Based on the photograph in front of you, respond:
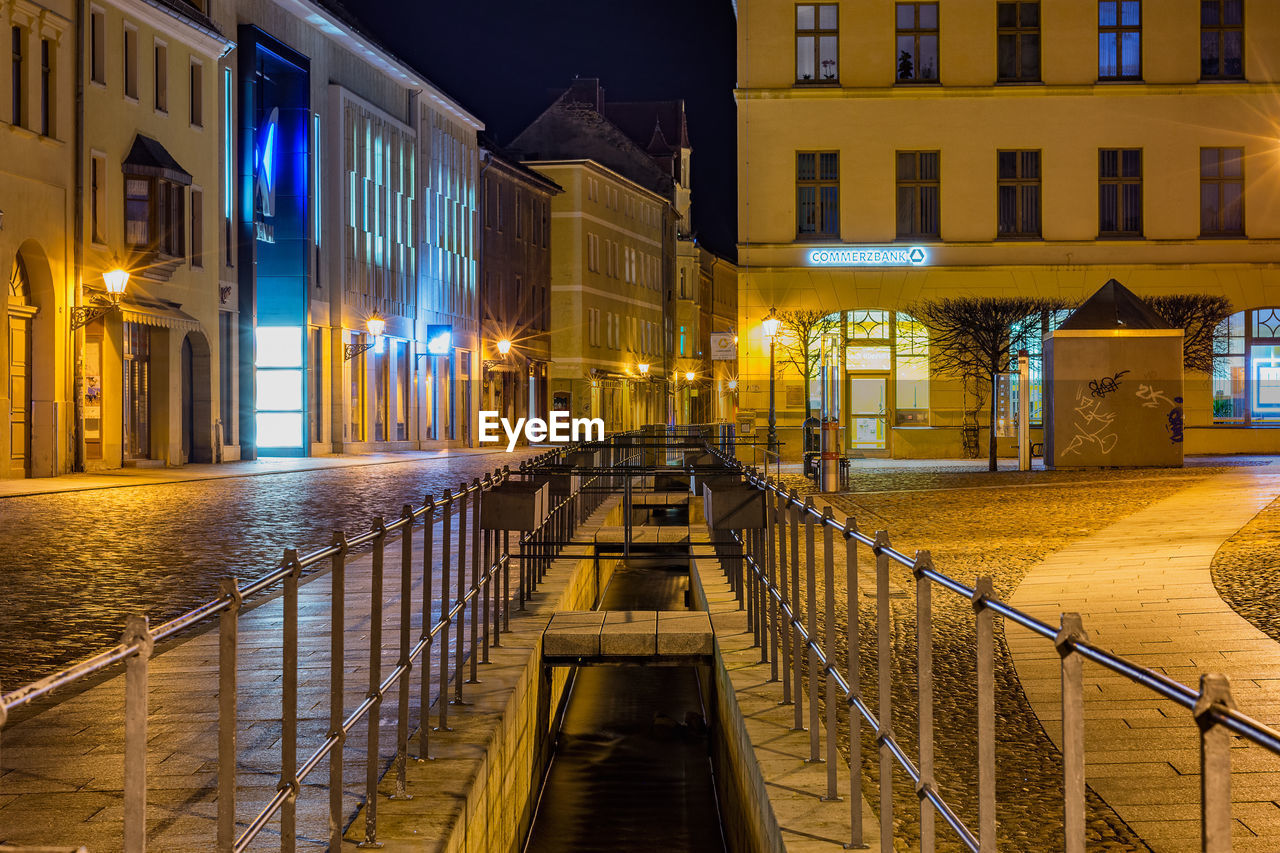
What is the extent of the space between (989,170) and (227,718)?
37.3 m

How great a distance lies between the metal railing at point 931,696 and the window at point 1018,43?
33.1 metres

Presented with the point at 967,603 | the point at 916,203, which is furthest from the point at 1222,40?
the point at 967,603

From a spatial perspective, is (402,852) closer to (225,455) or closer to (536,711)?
(536,711)

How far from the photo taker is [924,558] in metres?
3.60

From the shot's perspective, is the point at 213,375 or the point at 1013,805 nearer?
the point at 1013,805

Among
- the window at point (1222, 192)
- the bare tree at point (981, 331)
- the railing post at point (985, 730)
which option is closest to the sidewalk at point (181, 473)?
the bare tree at point (981, 331)

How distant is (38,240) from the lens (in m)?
26.1

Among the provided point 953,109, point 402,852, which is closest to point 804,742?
point 402,852

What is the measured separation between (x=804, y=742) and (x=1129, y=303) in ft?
77.8

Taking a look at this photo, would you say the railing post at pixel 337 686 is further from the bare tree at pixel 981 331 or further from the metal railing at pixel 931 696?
the bare tree at pixel 981 331

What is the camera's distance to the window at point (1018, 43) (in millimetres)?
38156

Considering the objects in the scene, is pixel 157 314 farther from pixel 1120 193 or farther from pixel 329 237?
pixel 1120 193

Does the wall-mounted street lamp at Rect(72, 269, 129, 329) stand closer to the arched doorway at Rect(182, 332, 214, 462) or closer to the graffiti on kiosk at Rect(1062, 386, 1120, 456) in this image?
the arched doorway at Rect(182, 332, 214, 462)

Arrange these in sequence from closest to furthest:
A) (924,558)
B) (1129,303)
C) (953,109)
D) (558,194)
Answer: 1. (924,558)
2. (1129,303)
3. (953,109)
4. (558,194)
